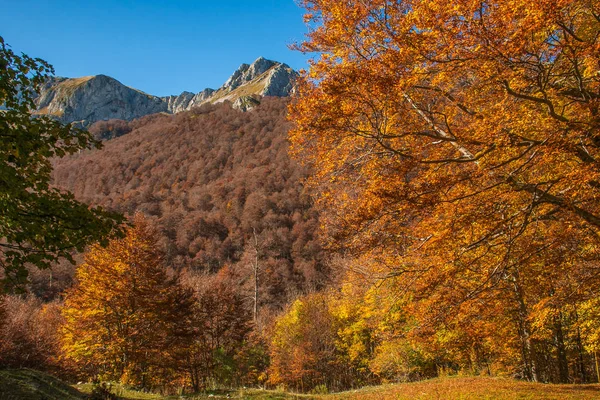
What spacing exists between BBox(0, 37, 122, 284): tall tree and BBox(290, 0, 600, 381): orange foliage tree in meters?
3.57

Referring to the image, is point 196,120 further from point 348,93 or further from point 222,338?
point 348,93

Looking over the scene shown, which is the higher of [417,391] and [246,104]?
[246,104]

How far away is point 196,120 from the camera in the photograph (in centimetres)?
12256

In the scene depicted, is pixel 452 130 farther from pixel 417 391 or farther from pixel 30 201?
pixel 417 391

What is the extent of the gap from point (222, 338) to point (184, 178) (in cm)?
7816

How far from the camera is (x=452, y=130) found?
5.80 m

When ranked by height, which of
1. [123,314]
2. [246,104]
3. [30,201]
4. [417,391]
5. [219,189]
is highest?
[246,104]

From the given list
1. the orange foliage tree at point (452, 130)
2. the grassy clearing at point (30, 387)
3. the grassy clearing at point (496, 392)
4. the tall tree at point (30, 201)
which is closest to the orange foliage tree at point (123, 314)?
the grassy clearing at point (30, 387)

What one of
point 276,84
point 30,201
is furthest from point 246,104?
point 30,201

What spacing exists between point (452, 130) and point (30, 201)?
649cm

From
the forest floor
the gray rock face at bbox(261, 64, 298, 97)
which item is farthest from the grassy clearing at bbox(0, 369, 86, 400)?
the gray rock face at bbox(261, 64, 298, 97)

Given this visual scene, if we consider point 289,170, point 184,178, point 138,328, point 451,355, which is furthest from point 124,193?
point 451,355

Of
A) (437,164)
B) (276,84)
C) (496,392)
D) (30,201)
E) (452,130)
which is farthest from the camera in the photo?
(276,84)

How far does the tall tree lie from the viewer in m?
5.06
